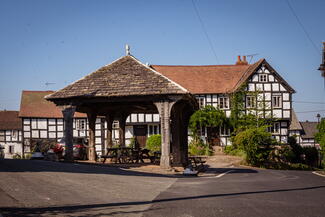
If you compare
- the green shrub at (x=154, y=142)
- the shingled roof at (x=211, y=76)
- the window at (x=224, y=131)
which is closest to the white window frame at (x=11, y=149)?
the green shrub at (x=154, y=142)

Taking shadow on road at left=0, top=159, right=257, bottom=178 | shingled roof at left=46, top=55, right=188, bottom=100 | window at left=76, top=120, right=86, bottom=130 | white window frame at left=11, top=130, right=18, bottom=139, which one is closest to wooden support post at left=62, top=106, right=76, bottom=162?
shingled roof at left=46, top=55, right=188, bottom=100

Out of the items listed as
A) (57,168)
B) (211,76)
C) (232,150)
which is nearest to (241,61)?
(211,76)

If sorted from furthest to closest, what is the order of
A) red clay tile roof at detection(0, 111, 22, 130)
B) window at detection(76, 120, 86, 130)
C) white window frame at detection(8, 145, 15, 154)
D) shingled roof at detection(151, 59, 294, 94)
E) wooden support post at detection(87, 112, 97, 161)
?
red clay tile roof at detection(0, 111, 22, 130) < white window frame at detection(8, 145, 15, 154) < window at detection(76, 120, 86, 130) < shingled roof at detection(151, 59, 294, 94) < wooden support post at detection(87, 112, 97, 161)

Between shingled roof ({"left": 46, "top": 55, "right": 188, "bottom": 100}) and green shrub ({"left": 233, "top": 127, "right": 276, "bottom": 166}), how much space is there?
12563mm

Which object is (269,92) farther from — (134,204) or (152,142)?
(134,204)

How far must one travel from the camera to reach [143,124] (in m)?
42.9

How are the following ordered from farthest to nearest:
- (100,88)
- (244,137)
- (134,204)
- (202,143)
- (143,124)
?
(143,124)
(202,143)
(244,137)
(100,88)
(134,204)

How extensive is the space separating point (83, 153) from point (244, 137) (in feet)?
36.8

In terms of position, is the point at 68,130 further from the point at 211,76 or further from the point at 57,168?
the point at 211,76

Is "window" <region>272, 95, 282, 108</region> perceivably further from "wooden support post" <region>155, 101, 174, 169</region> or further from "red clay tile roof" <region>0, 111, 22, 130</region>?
"red clay tile roof" <region>0, 111, 22, 130</region>

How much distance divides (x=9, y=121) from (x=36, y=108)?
14.5 m

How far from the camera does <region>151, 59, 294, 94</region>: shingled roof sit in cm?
4188

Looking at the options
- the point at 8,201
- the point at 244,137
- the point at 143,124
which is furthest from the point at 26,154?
the point at 8,201

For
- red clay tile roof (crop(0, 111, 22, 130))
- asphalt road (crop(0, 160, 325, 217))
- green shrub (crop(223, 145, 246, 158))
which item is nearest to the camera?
asphalt road (crop(0, 160, 325, 217))
